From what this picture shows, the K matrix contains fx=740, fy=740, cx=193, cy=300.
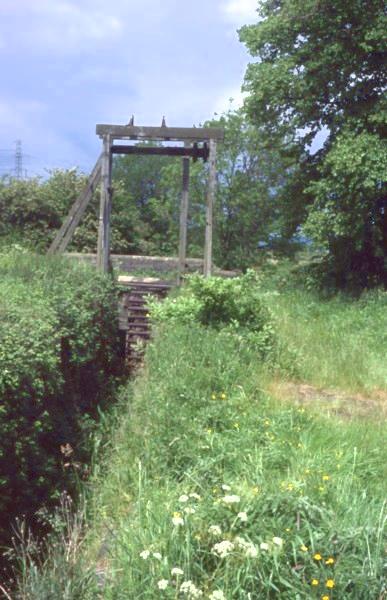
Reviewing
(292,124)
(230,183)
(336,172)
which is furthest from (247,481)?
(230,183)

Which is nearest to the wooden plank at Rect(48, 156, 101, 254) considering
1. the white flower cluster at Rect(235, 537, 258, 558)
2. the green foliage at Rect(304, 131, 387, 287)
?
the green foliage at Rect(304, 131, 387, 287)

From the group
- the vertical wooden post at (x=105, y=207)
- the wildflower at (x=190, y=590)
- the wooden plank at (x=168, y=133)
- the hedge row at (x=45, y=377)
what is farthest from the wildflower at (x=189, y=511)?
the wooden plank at (x=168, y=133)

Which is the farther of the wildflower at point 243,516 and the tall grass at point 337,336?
the tall grass at point 337,336

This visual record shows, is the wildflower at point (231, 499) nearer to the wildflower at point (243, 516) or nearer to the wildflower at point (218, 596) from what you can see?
the wildflower at point (243, 516)

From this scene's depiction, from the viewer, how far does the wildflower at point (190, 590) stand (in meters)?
3.30

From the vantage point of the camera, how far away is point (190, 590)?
3.31 meters

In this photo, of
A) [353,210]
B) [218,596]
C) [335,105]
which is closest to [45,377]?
[218,596]

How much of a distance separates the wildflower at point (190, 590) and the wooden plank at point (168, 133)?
28.8 feet

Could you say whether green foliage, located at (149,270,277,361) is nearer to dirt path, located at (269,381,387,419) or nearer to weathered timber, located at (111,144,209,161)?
dirt path, located at (269,381,387,419)

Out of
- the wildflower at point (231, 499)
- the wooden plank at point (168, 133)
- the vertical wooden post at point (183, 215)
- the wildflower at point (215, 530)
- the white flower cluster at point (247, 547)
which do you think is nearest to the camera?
the white flower cluster at point (247, 547)

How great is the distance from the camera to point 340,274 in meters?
15.2

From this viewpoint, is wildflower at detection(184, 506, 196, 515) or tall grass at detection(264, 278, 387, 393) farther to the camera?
tall grass at detection(264, 278, 387, 393)

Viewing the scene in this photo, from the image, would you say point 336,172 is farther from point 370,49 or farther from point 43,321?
point 43,321

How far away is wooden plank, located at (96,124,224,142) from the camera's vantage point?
36.9ft
